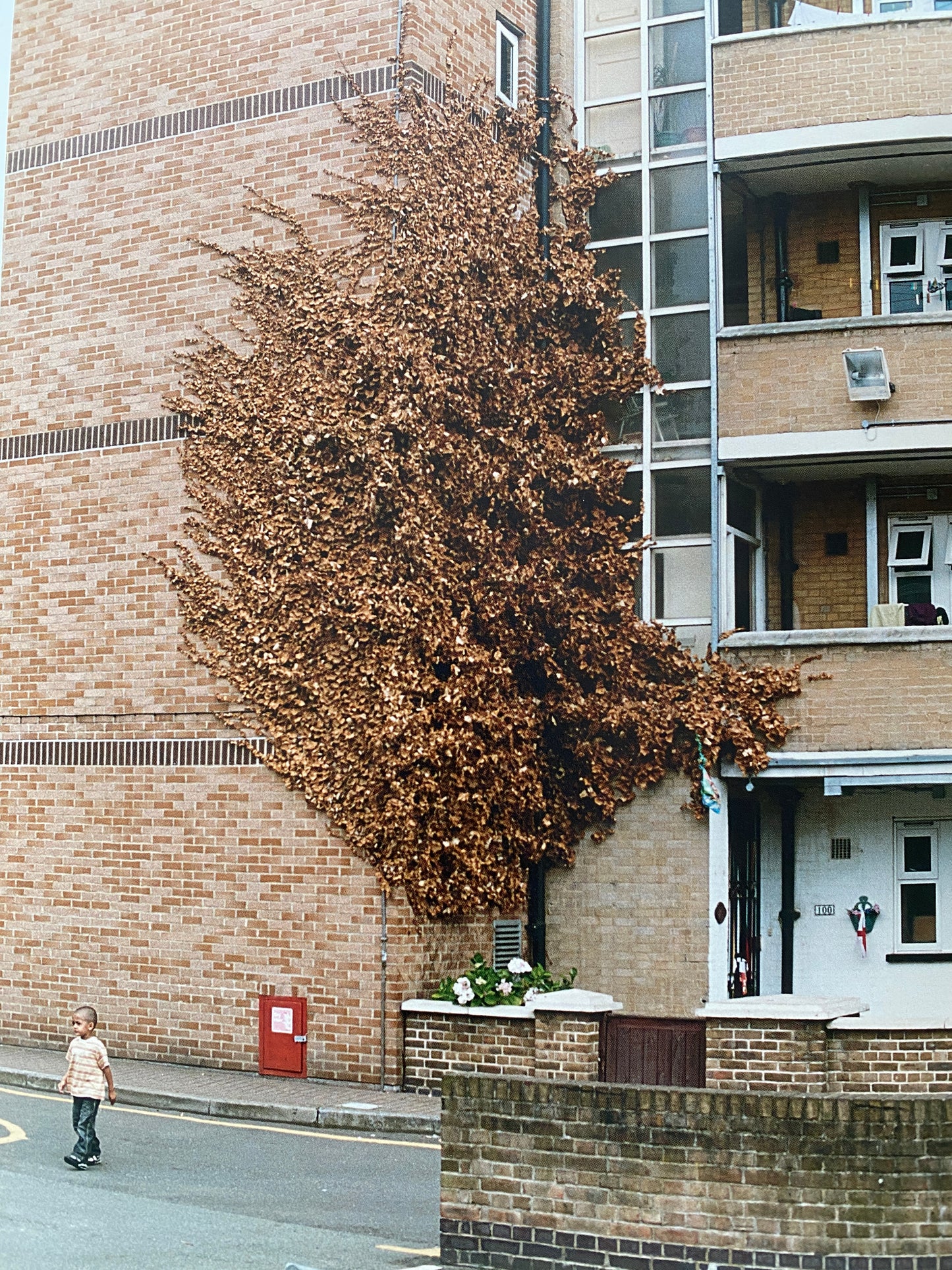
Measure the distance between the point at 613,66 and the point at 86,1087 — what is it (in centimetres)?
1252

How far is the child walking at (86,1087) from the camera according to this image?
37.8ft

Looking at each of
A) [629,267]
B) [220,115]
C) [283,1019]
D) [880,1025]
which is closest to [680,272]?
[629,267]

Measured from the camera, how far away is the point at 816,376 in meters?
16.3

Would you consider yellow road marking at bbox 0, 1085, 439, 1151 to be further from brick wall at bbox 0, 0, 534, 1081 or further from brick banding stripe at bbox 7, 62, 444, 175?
brick banding stripe at bbox 7, 62, 444, 175

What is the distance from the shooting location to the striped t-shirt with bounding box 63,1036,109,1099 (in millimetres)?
11531

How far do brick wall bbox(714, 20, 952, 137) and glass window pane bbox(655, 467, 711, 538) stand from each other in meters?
3.63

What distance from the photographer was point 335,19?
17.0m

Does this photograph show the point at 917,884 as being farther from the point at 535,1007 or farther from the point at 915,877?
the point at 535,1007

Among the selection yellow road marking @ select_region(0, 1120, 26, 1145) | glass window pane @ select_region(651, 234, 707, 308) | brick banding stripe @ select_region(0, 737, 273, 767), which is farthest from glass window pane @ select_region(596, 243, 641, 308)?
yellow road marking @ select_region(0, 1120, 26, 1145)

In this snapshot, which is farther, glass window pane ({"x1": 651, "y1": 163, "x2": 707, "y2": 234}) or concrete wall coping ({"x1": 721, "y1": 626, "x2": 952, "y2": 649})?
glass window pane ({"x1": 651, "y1": 163, "x2": 707, "y2": 234})

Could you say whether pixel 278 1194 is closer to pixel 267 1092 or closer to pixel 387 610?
pixel 267 1092

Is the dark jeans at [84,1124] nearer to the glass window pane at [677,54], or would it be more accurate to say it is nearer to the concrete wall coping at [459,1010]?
the concrete wall coping at [459,1010]

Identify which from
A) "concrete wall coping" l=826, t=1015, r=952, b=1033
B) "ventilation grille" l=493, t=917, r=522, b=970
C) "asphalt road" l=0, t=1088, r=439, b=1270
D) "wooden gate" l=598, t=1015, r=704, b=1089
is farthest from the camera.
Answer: "ventilation grille" l=493, t=917, r=522, b=970

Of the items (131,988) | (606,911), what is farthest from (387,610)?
(131,988)
